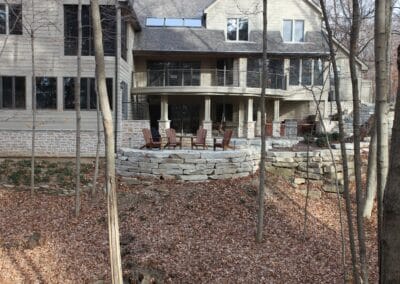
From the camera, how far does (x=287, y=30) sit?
2523 centimetres

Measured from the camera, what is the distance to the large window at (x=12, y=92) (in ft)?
55.4

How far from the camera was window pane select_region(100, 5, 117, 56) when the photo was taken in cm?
1716

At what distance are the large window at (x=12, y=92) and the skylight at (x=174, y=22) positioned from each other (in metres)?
10.3

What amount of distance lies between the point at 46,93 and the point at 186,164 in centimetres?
787

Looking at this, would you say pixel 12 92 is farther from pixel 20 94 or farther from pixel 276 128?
pixel 276 128

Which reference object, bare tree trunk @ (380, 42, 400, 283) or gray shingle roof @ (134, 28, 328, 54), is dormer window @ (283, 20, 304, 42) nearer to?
gray shingle roof @ (134, 28, 328, 54)

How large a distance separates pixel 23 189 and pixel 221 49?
14153 millimetres

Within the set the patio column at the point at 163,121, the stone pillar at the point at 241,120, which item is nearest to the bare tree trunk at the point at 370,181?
the patio column at the point at 163,121

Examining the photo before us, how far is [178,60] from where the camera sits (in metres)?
24.4

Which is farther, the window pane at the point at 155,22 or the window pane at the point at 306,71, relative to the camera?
the window pane at the point at 155,22

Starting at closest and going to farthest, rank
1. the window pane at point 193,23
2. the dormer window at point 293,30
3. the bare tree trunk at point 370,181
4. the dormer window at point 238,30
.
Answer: the bare tree trunk at point 370,181
the dormer window at point 238,30
the dormer window at point 293,30
the window pane at point 193,23

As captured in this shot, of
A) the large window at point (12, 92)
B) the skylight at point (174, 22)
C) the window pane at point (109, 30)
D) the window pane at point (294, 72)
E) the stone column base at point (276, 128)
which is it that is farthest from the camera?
the skylight at point (174, 22)

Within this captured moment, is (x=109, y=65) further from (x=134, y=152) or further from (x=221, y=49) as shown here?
(x=221, y=49)

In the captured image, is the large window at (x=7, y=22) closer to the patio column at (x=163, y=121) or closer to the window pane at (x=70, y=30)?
the window pane at (x=70, y=30)
